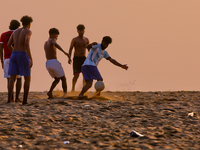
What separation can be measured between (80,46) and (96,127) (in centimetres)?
636

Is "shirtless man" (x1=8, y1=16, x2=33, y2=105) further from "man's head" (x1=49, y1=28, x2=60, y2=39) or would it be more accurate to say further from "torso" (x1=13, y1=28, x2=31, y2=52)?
"man's head" (x1=49, y1=28, x2=60, y2=39)

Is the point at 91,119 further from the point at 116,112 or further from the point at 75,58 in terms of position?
the point at 75,58

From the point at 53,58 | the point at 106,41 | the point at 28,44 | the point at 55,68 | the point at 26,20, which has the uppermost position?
the point at 26,20

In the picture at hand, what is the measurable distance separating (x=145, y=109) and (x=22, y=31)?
145 inches

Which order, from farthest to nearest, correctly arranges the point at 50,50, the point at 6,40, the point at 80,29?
the point at 80,29
the point at 50,50
the point at 6,40

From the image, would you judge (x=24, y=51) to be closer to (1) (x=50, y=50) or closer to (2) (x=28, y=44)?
(2) (x=28, y=44)

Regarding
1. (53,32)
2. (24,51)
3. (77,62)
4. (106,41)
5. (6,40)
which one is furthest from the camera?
(77,62)

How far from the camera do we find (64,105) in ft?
24.1

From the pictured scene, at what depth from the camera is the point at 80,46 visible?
11102 mm

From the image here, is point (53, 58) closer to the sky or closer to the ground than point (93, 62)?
closer to the sky

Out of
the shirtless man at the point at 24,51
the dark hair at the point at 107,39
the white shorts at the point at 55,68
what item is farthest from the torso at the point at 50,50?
the dark hair at the point at 107,39

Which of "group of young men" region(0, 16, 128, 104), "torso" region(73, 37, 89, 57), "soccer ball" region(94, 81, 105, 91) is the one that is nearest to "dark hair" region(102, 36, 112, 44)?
"group of young men" region(0, 16, 128, 104)

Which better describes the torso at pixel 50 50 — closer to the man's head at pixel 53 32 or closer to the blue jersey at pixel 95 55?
the man's head at pixel 53 32

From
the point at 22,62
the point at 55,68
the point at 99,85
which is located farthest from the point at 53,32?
Result: the point at 99,85
